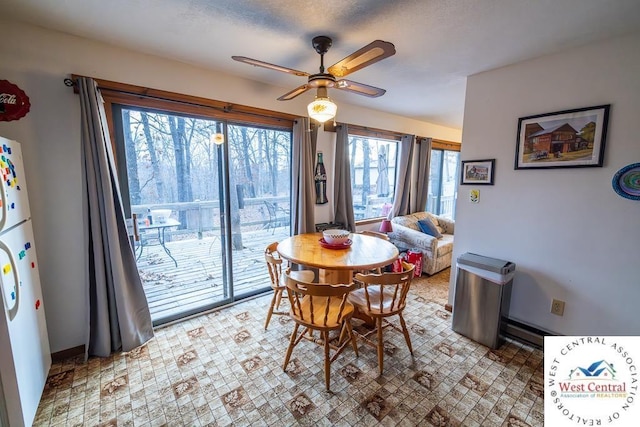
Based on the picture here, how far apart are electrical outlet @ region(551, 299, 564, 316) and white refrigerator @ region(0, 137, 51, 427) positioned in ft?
12.2

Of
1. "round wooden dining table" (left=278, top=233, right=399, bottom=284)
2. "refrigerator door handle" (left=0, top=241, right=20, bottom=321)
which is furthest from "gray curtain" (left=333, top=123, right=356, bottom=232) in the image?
"refrigerator door handle" (left=0, top=241, right=20, bottom=321)

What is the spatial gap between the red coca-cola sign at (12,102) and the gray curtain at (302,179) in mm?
2199

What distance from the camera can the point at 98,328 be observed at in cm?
205

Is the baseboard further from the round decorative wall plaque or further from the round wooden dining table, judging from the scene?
the round decorative wall plaque

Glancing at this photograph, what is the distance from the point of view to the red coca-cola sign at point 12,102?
A: 169cm

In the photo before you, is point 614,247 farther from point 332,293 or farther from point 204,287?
point 204,287

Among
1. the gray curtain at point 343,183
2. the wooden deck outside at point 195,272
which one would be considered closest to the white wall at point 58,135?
the wooden deck outside at point 195,272

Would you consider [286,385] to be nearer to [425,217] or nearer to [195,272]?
[195,272]

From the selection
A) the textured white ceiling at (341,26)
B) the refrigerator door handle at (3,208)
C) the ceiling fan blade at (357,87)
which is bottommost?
the refrigerator door handle at (3,208)

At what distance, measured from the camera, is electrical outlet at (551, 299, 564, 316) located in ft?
7.18

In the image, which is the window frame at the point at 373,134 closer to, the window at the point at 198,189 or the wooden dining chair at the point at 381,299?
the window at the point at 198,189

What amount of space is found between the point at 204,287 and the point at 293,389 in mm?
1819

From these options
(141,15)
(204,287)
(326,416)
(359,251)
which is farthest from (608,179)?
(204,287)

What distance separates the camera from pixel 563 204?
2.12m
